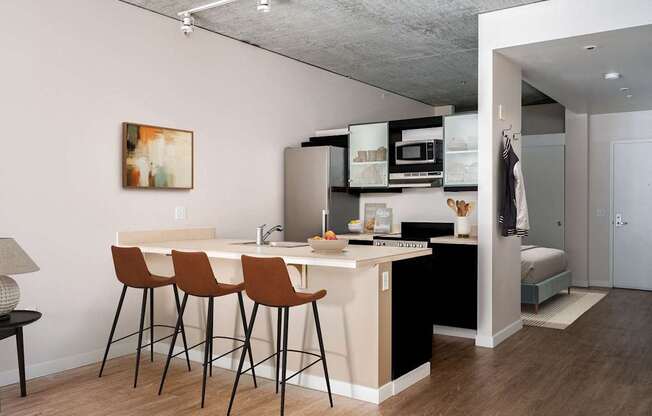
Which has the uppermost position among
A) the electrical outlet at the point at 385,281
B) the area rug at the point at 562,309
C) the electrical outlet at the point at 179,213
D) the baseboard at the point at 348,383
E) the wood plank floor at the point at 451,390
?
the electrical outlet at the point at 179,213

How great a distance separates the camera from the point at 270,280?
3084 mm

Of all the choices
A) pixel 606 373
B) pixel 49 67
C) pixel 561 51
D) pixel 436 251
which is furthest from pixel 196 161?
pixel 606 373

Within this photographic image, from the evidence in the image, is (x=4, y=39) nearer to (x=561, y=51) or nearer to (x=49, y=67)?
(x=49, y=67)

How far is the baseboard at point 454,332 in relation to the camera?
511cm

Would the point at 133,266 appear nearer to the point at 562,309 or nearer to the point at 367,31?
the point at 367,31

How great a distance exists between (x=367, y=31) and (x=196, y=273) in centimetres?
301

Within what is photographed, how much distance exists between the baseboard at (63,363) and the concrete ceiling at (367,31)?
2.84m

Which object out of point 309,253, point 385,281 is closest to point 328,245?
point 309,253

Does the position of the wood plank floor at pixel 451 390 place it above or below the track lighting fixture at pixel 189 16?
below

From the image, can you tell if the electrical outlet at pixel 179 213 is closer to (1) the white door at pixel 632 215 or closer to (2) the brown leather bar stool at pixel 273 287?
(2) the brown leather bar stool at pixel 273 287

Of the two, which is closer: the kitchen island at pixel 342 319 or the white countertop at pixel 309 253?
the white countertop at pixel 309 253

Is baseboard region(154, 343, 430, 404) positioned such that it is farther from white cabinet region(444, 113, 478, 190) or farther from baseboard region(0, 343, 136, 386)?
white cabinet region(444, 113, 478, 190)

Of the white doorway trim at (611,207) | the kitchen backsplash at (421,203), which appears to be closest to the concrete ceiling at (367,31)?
the kitchen backsplash at (421,203)

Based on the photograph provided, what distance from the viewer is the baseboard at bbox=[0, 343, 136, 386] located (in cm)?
377
